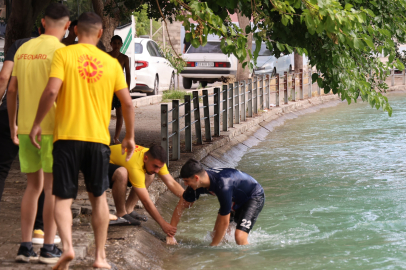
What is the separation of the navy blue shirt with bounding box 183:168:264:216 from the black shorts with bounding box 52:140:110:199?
180 centimetres

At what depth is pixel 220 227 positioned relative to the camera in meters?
6.16

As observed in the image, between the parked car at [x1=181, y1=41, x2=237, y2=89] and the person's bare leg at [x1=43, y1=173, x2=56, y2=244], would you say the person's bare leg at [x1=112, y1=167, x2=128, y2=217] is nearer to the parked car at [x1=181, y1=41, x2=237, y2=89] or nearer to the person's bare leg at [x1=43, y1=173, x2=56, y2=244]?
the person's bare leg at [x1=43, y1=173, x2=56, y2=244]

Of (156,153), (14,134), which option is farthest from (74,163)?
(156,153)

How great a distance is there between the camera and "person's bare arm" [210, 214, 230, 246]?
606 cm

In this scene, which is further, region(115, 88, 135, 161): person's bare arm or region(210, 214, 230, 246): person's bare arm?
region(210, 214, 230, 246): person's bare arm

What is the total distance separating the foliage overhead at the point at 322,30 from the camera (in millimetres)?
6875

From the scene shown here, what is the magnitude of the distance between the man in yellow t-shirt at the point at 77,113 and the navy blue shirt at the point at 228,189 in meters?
1.80

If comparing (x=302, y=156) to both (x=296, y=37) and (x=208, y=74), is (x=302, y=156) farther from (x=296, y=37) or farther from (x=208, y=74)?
(x=208, y=74)

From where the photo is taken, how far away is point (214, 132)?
44.0ft

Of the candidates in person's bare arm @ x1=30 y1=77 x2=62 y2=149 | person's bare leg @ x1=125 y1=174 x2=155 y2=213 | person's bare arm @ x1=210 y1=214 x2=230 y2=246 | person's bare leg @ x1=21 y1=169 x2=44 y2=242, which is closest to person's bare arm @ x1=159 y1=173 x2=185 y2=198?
person's bare leg @ x1=125 y1=174 x2=155 y2=213

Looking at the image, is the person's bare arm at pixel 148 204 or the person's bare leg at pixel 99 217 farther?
the person's bare arm at pixel 148 204

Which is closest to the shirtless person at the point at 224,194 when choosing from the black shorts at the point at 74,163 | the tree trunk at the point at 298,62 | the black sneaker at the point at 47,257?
the black shorts at the point at 74,163

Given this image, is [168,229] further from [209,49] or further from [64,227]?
[209,49]

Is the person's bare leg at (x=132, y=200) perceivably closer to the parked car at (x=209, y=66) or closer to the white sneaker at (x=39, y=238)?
the white sneaker at (x=39, y=238)
